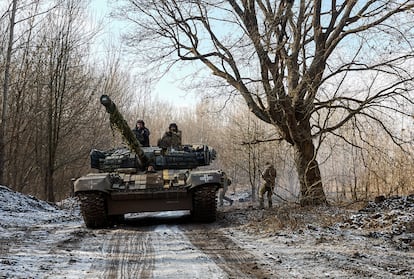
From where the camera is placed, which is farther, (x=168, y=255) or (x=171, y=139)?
(x=171, y=139)

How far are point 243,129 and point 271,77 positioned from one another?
1458cm

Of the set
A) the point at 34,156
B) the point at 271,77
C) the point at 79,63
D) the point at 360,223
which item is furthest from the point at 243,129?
the point at 360,223

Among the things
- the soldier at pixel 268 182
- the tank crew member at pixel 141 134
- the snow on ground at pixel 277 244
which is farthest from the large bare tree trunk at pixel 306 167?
the tank crew member at pixel 141 134

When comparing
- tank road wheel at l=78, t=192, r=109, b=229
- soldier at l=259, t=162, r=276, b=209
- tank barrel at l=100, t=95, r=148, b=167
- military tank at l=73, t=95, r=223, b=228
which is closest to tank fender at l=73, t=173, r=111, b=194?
military tank at l=73, t=95, r=223, b=228

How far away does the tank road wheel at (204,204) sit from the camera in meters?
10.3

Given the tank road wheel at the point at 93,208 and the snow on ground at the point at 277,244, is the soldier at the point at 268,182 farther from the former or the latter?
the tank road wheel at the point at 93,208

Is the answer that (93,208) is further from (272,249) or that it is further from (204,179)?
(272,249)

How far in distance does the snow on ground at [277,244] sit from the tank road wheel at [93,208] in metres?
0.28

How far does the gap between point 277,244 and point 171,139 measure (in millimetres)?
5811

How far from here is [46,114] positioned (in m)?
22.3

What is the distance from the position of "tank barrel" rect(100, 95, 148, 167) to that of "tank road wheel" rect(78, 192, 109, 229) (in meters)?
1.43

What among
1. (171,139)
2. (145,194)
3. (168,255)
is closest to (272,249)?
(168,255)

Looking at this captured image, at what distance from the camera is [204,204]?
1048cm

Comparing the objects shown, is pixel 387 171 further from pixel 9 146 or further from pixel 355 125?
pixel 9 146
